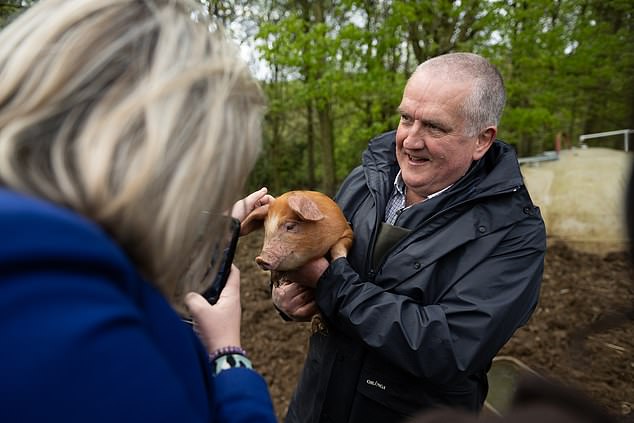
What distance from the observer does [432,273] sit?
94.7 inches

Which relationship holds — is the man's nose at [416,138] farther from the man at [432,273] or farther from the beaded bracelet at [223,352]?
the beaded bracelet at [223,352]

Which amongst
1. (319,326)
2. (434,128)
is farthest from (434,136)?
(319,326)

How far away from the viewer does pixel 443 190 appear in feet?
8.82

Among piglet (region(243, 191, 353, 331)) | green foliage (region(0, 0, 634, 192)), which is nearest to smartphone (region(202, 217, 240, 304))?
piglet (region(243, 191, 353, 331))

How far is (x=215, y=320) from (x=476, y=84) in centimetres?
181

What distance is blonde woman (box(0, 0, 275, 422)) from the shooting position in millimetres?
772

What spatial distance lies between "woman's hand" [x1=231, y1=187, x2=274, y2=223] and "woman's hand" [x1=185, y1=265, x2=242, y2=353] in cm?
107

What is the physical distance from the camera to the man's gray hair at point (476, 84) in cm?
256

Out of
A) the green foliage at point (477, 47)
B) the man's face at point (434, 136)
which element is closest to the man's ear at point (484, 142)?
the man's face at point (434, 136)

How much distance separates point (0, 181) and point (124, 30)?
1.32 feet

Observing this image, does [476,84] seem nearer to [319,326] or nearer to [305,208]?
[305,208]

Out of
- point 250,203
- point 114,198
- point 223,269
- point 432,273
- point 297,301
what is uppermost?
point 114,198

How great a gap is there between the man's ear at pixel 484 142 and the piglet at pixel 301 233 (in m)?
0.82

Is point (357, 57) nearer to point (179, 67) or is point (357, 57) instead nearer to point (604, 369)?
point (604, 369)
